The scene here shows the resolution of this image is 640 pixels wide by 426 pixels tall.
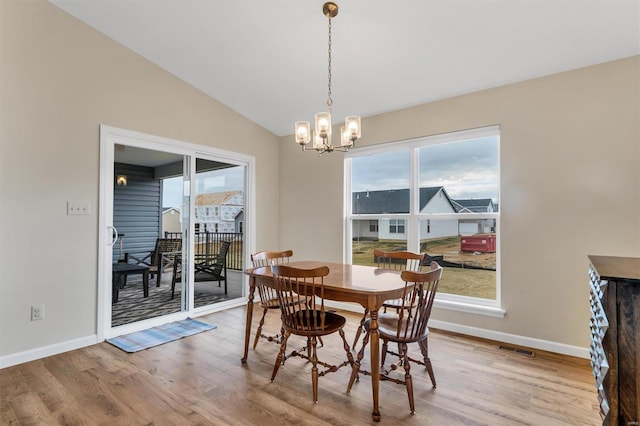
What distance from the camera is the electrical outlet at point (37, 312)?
2763 millimetres

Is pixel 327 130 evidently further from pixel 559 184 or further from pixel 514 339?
pixel 514 339

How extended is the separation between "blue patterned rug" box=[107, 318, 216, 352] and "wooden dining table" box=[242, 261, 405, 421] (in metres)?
1.00

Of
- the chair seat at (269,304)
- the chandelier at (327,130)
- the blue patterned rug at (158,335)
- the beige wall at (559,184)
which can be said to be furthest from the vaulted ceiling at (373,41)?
the blue patterned rug at (158,335)

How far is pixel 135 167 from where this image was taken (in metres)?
3.89

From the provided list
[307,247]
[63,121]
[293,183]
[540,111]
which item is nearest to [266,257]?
[307,247]

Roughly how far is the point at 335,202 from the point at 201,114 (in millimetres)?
2075

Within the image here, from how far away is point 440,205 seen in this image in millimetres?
3656

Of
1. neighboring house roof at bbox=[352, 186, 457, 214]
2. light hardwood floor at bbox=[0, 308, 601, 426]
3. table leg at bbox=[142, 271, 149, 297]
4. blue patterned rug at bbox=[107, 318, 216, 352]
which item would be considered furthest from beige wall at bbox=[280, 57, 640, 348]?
table leg at bbox=[142, 271, 149, 297]

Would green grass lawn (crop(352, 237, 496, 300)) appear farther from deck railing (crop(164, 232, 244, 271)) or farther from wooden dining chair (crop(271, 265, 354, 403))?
deck railing (crop(164, 232, 244, 271))

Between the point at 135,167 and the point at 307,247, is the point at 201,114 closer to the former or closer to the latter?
the point at 135,167

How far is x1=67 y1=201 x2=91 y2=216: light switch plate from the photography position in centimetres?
296

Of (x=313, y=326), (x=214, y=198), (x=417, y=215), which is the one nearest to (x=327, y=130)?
(x=313, y=326)

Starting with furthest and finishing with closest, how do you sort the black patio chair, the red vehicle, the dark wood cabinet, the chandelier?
1. the black patio chair
2. the red vehicle
3. the chandelier
4. the dark wood cabinet

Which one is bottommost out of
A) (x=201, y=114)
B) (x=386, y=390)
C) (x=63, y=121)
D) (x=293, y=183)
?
(x=386, y=390)
